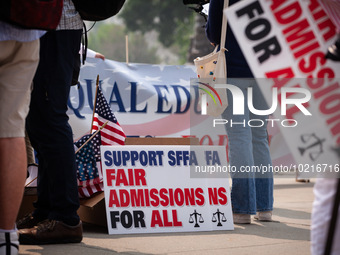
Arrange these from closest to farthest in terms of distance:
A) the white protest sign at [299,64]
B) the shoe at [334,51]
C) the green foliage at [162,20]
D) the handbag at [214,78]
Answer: the shoe at [334,51] → the white protest sign at [299,64] → the handbag at [214,78] → the green foliage at [162,20]

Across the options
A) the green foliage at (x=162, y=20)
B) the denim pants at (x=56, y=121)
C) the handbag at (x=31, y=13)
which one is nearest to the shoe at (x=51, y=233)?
the denim pants at (x=56, y=121)

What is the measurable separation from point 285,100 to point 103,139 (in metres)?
2.14

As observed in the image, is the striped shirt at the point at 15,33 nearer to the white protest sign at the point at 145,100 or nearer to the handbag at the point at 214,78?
the handbag at the point at 214,78

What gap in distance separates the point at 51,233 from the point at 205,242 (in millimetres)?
898

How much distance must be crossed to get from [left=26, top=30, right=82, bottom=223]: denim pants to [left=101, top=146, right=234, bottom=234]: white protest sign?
51 cm

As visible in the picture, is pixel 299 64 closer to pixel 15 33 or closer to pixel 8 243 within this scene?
pixel 15 33

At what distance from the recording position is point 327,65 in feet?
7.89

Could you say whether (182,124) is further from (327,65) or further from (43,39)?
(327,65)

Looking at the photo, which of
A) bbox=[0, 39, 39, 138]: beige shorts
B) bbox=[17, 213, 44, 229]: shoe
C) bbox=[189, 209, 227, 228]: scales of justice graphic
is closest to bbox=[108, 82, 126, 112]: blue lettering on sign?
bbox=[189, 209, 227, 228]: scales of justice graphic

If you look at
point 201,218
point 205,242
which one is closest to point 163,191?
point 201,218

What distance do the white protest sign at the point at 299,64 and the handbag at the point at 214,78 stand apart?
2.32 meters

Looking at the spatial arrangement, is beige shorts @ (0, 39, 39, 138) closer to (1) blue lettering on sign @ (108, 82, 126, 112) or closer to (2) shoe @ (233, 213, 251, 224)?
(2) shoe @ (233, 213, 251, 224)

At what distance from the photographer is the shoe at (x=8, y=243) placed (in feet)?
9.72

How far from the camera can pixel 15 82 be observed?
3.06m
